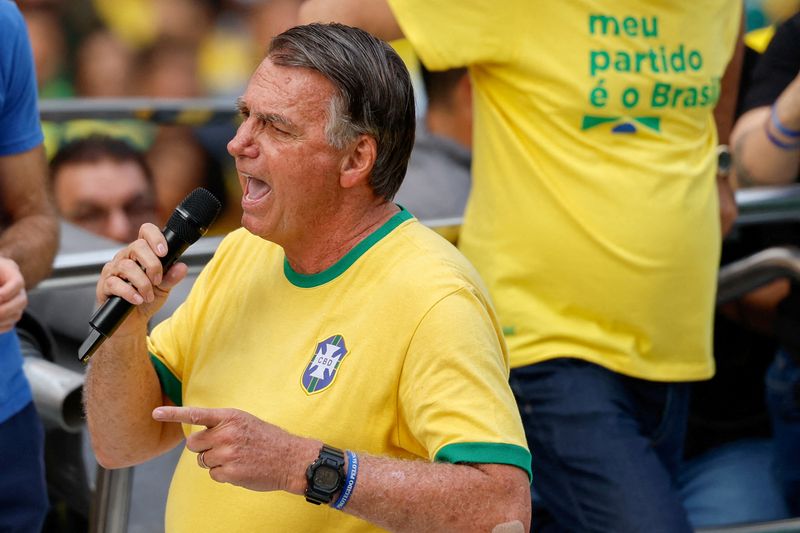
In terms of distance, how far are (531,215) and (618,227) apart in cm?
16

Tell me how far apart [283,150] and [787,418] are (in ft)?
6.12

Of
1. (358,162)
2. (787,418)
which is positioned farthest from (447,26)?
(787,418)

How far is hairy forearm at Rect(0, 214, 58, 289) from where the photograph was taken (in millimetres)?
2373

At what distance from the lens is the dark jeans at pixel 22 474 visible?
2.32 m

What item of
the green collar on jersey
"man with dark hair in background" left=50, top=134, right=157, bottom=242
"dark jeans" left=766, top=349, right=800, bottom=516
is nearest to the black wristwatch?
the green collar on jersey

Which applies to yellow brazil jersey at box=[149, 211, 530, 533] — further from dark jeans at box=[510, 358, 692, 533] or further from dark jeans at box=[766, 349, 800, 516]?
dark jeans at box=[766, 349, 800, 516]

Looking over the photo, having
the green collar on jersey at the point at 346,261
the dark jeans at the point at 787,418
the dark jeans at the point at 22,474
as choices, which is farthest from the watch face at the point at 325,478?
the dark jeans at the point at 787,418

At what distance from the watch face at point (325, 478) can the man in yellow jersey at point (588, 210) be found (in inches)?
34.1

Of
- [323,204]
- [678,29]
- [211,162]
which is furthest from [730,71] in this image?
[211,162]

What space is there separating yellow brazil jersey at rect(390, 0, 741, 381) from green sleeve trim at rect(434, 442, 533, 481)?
0.74 meters

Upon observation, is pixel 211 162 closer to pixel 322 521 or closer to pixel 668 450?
pixel 668 450

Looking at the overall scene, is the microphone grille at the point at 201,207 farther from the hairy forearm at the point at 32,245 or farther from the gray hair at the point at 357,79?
the hairy forearm at the point at 32,245

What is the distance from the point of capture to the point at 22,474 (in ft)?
7.72

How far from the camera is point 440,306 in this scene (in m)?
1.72
